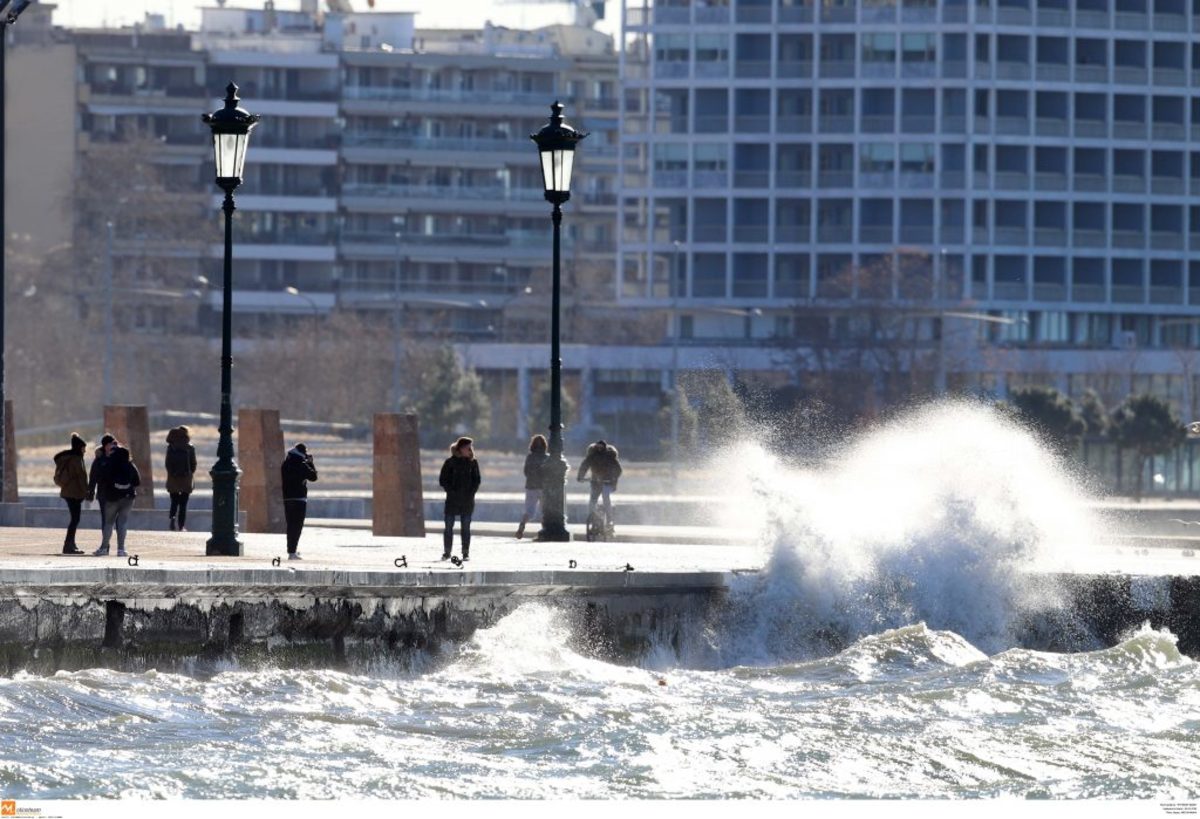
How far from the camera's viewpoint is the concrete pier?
2170 cm

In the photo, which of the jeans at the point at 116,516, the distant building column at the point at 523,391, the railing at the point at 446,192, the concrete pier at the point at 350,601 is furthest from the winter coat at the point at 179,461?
the railing at the point at 446,192

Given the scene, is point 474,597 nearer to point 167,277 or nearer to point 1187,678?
point 1187,678

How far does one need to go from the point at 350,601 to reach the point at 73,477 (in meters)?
4.45

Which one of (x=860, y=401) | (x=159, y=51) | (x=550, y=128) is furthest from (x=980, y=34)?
(x=550, y=128)

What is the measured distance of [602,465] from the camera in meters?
34.8

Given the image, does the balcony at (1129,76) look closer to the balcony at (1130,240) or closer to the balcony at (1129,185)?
the balcony at (1129,185)

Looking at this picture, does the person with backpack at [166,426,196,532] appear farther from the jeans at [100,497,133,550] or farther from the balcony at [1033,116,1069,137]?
the balcony at [1033,116,1069,137]

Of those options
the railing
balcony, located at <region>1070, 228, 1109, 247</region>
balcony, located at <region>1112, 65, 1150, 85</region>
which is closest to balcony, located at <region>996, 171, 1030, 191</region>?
balcony, located at <region>1070, 228, 1109, 247</region>

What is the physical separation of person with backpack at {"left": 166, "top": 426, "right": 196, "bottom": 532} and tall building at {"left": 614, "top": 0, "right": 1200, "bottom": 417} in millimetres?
84800

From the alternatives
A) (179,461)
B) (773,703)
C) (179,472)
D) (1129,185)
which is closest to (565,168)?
(179,461)

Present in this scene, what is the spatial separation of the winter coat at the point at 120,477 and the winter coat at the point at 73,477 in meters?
0.48

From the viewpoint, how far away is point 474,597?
24.4 metres

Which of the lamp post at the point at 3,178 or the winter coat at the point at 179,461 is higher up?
the lamp post at the point at 3,178

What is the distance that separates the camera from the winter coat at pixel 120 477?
25734 mm
